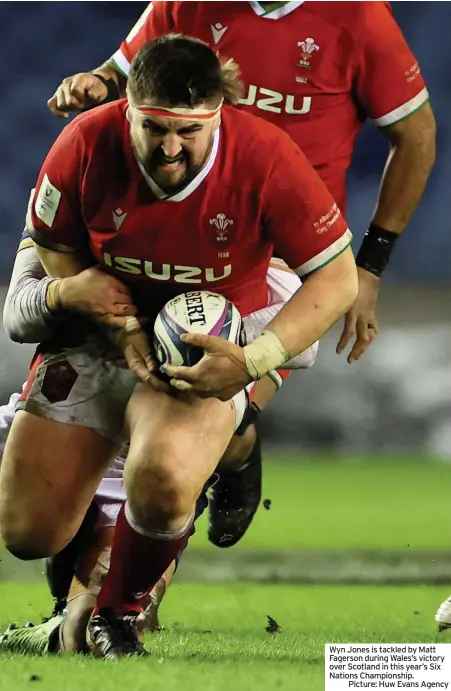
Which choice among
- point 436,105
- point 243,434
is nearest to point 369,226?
point 436,105

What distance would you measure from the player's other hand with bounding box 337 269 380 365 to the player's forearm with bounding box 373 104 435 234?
0.15m

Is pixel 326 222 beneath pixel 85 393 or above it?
above

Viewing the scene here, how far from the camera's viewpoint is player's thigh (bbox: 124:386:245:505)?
5.98 feet

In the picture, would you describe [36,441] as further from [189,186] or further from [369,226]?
[369,226]

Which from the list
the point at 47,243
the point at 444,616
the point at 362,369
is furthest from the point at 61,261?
the point at 444,616

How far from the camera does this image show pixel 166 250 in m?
1.94

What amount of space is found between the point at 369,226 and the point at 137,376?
78 centimetres

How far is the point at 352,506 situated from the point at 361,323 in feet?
1.68

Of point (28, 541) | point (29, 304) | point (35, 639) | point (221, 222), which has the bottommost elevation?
point (35, 639)

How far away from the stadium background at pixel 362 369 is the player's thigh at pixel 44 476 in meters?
0.43

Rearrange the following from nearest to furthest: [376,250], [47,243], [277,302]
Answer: [47,243] → [277,302] → [376,250]

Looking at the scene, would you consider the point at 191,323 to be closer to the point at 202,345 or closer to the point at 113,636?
the point at 202,345

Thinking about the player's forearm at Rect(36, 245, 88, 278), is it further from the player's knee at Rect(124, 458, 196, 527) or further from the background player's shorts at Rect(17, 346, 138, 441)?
the player's knee at Rect(124, 458, 196, 527)

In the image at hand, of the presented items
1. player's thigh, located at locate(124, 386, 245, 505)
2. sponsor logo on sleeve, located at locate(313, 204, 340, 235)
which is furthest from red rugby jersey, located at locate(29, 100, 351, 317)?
player's thigh, located at locate(124, 386, 245, 505)
